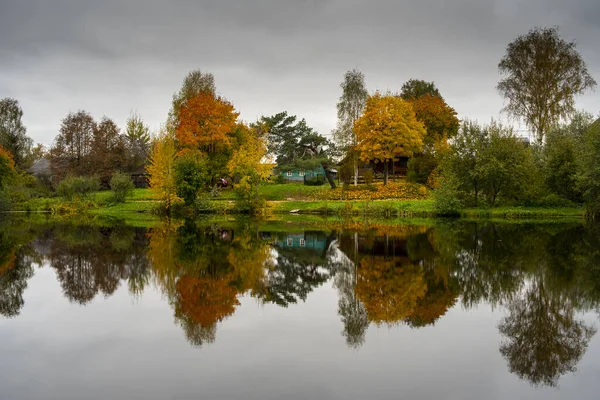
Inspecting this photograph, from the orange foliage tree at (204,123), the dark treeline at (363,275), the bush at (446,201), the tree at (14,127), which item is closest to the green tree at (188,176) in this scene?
the orange foliage tree at (204,123)

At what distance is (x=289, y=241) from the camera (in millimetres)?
22484

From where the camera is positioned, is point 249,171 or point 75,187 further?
point 75,187

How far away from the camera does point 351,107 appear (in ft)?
161

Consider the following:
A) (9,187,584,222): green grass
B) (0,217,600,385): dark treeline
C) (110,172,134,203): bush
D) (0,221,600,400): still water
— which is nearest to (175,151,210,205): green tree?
(9,187,584,222): green grass

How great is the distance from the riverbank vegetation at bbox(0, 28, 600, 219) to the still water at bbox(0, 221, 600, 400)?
21.5 meters

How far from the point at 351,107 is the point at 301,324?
41.8 meters

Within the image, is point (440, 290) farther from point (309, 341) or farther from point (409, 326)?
point (309, 341)

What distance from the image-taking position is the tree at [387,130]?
4500 cm

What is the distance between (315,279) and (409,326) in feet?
17.0

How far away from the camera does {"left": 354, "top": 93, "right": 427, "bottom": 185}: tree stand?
4500 cm

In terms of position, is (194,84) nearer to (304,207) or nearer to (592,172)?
(304,207)

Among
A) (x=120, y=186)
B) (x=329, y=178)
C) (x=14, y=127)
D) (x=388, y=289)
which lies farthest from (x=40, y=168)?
(x=388, y=289)

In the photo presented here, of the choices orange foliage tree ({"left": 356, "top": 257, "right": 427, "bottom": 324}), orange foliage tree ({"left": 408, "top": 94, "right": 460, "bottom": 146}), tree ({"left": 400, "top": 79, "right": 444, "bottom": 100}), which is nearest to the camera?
orange foliage tree ({"left": 356, "top": 257, "right": 427, "bottom": 324})

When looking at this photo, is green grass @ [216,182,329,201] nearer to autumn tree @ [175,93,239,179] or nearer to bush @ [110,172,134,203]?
autumn tree @ [175,93,239,179]
